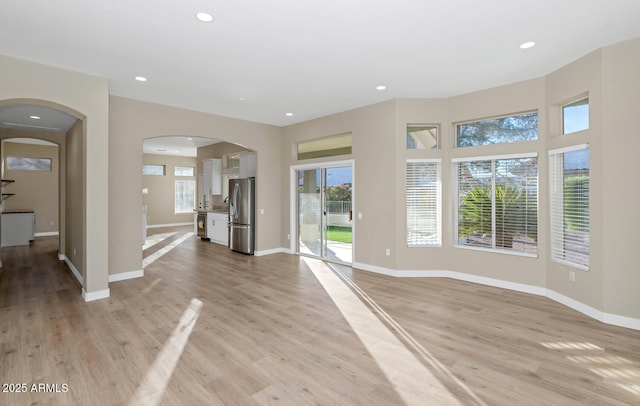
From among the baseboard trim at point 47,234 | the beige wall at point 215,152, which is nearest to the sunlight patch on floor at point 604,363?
the beige wall at point 215,152

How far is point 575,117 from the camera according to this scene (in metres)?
3.94

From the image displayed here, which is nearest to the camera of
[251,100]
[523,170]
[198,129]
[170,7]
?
[170,7]

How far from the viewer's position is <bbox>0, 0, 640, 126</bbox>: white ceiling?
8.94 ft

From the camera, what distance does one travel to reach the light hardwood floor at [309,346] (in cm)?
219

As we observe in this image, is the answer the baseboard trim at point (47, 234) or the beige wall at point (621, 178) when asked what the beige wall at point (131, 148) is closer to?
the beige wall at point (621, 178)

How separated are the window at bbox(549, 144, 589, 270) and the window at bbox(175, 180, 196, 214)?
1320 centimetres

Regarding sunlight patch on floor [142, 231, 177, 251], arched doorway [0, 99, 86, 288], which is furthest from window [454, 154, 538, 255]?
sunlight patch on floor [142, 231, 177, 251]

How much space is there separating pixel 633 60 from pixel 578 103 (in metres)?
0.68

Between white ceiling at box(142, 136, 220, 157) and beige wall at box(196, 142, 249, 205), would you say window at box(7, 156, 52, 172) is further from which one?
beige wall at box(196, 142, 249, 205)

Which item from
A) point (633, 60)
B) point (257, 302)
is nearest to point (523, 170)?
point (633, 60)

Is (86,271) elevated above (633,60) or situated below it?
below

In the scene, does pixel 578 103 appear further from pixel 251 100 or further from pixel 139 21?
pixel 139 21

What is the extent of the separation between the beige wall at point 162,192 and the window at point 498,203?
38.8 ft

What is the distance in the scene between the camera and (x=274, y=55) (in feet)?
11.9
